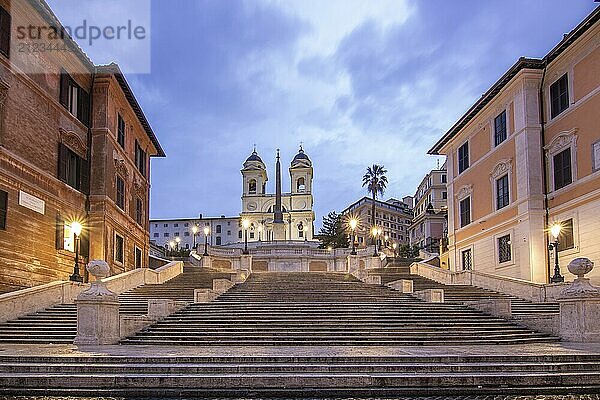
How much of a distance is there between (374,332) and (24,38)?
55.5ft

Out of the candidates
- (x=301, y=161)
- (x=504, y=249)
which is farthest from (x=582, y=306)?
(x=301, y=161)

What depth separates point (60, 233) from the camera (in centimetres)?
2564

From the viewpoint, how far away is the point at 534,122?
28453mm

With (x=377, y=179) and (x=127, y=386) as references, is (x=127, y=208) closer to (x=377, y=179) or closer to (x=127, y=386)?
(x=127, y=386)

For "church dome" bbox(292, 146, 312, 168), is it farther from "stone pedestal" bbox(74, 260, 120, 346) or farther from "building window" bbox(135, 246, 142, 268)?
"stone pedestal" bbox(74, 260, 120, 346)

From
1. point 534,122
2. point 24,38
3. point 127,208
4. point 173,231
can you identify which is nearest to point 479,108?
point 534,122

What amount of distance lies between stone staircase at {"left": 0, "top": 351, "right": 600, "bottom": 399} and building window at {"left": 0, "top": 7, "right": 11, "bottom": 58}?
13875 mm

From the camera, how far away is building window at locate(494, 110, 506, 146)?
103 feet

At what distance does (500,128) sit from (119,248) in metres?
20.9

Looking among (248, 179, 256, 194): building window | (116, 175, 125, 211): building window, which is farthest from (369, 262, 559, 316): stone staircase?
(248, 179, 256, 194): building window

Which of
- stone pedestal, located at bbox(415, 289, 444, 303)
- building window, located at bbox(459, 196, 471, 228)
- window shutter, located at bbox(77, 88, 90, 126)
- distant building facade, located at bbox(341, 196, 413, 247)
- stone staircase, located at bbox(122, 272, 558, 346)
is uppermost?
distant building facade, located at bbox(341, 196, 413, 247)

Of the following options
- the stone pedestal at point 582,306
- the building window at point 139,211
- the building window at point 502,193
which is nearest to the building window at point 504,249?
the building window at point 502,193

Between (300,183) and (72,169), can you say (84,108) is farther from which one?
(300,183)

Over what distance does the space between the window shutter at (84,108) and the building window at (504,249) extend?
21.3m
